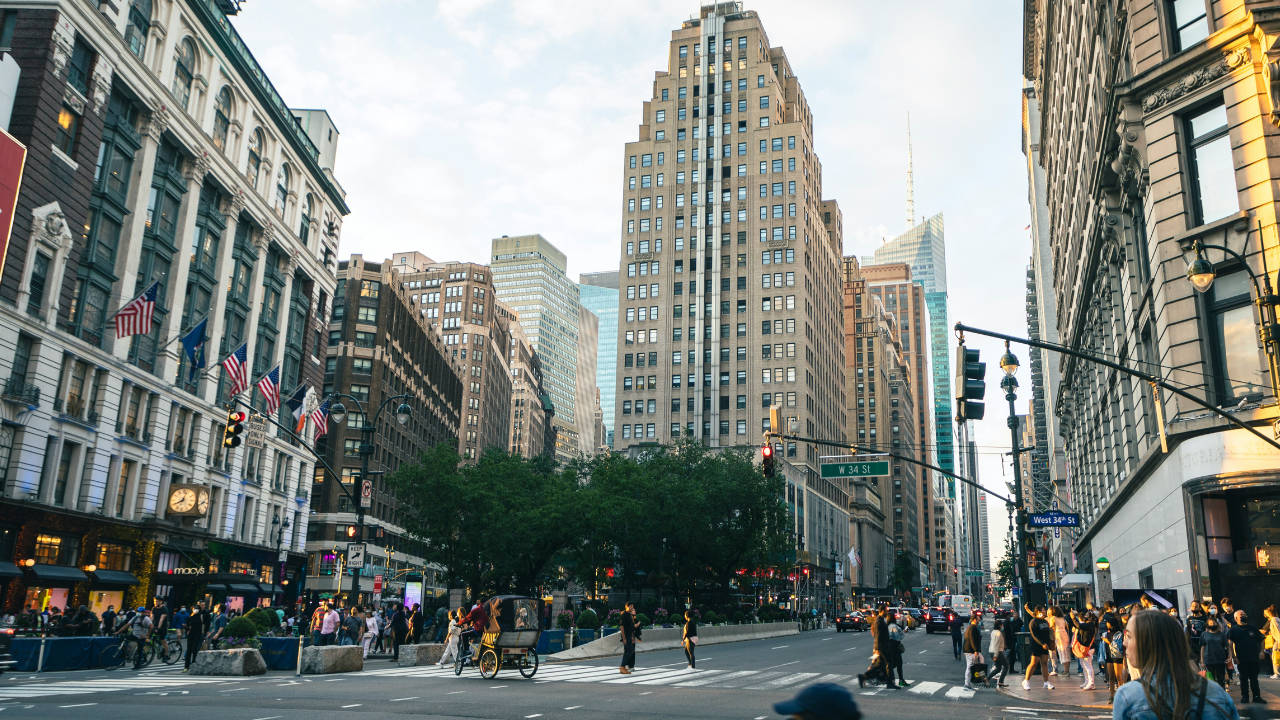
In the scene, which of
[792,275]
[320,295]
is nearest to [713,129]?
[792,275]

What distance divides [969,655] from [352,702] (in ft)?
48.9

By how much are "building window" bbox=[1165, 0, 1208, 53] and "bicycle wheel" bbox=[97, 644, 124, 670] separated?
34.7m

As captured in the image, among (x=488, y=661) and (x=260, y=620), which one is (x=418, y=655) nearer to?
(x=260, y=620)

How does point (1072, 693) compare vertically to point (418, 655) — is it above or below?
above

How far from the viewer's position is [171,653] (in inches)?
1141

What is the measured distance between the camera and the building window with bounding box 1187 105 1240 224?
926 inches

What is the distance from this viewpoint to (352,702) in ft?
54.0

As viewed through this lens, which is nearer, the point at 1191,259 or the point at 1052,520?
the point at 1191,259

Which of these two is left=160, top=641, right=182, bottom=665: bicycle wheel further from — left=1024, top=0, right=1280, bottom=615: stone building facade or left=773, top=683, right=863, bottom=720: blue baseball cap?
left=1024, top=0, right=1280, bottom=615: stone building facade

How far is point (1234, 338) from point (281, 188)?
56818 millimetres

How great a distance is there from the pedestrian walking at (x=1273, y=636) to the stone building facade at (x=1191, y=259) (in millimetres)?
895

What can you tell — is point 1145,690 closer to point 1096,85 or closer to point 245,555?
point 1096,85

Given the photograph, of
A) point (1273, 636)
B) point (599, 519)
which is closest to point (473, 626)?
point (1273, 636)

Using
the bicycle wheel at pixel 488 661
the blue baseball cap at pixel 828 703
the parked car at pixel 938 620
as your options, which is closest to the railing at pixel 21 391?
the bicycle wheel at pixel 488 661
